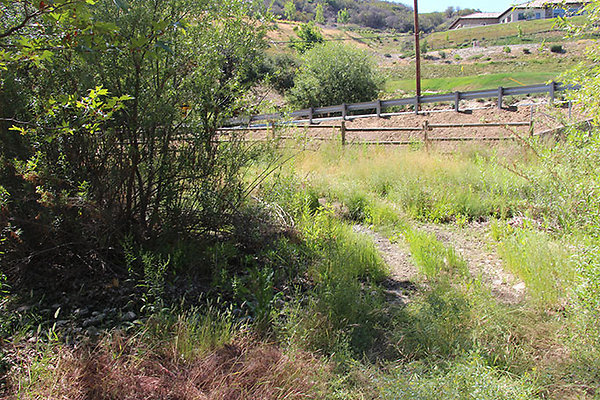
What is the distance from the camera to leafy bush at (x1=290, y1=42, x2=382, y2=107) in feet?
94.9

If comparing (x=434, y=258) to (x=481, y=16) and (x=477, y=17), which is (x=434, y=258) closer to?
(x=477, y=17)

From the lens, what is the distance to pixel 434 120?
2011cm

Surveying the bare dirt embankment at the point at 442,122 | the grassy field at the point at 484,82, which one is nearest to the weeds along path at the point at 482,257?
the bare dirt embankment at the point at 442,122

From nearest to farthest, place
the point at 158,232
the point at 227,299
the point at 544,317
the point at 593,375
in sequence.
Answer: the point at 593,375 → the point at 544,317 → the point at 227,299 → the point at 158,232

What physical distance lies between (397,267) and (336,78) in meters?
25.6

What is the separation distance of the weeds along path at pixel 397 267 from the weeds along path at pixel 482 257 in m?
0.54

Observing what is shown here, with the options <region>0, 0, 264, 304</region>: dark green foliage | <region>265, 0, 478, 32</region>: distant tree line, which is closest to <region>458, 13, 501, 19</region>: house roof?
<region>265, 0, 478, 32</region>: distant tree line

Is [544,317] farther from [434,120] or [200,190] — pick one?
[434,120]

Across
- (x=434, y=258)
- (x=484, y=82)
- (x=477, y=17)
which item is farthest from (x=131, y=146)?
(x=477, y=17)

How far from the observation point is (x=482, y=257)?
5.12 meters

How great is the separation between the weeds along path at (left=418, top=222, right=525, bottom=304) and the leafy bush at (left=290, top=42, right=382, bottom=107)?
23537mm

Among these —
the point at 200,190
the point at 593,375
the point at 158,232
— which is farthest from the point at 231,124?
the point at 593,375

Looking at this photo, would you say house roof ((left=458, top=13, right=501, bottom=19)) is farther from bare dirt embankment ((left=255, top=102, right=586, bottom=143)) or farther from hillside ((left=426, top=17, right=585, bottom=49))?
bare dirt embankment ((left=255, top=102, right=586, bottom=143))

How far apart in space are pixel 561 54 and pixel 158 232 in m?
61.0
